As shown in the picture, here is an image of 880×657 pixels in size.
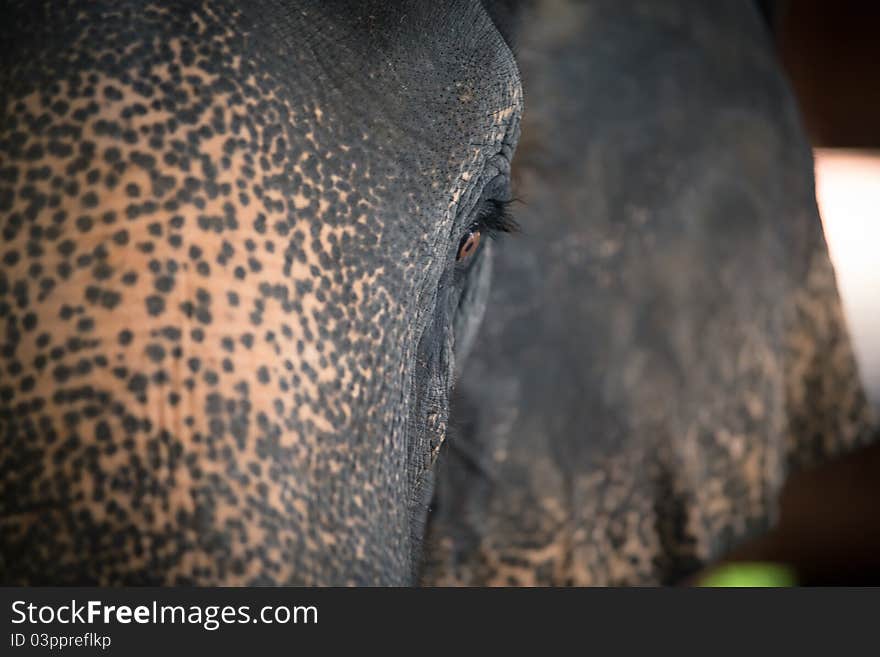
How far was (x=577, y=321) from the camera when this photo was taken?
3.44 ft

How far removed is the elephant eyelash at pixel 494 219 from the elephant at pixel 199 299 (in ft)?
0.70

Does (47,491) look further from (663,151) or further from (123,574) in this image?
(663,151)

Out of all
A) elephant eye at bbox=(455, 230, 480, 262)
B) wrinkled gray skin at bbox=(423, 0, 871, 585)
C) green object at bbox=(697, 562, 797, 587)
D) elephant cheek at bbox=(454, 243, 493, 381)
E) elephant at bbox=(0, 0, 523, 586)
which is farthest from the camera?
green object at bbox=(697, 562, 797, 587)

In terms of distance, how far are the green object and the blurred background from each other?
2cm

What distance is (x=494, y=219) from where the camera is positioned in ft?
2.79

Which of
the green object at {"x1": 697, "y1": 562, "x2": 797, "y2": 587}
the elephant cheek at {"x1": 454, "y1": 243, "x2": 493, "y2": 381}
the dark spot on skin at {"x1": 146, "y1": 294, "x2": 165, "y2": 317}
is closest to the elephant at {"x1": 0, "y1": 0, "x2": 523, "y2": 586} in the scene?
the dark spot on skin at {"x1": 146, "y1": 294, "x2": 165, "y2": 317}

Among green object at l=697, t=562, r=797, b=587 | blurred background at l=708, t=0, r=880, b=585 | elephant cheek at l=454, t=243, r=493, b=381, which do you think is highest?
blurred background at l=708, t=0, r=880, b=585

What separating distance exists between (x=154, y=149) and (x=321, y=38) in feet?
0.45

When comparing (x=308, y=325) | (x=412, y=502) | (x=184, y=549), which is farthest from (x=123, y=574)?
(x=412, y=502)

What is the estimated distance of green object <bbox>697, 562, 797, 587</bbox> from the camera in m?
2.25

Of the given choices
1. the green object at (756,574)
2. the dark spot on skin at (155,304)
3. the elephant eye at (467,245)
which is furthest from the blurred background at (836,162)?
the dark spot on skin at (155,304)

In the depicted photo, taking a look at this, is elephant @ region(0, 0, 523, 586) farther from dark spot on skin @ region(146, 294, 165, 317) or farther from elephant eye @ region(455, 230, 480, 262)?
elephant eye @ region(455, 230, 480, 262)

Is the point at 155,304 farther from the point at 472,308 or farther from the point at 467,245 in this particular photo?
the point at 472,308

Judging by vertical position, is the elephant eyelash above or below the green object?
below
